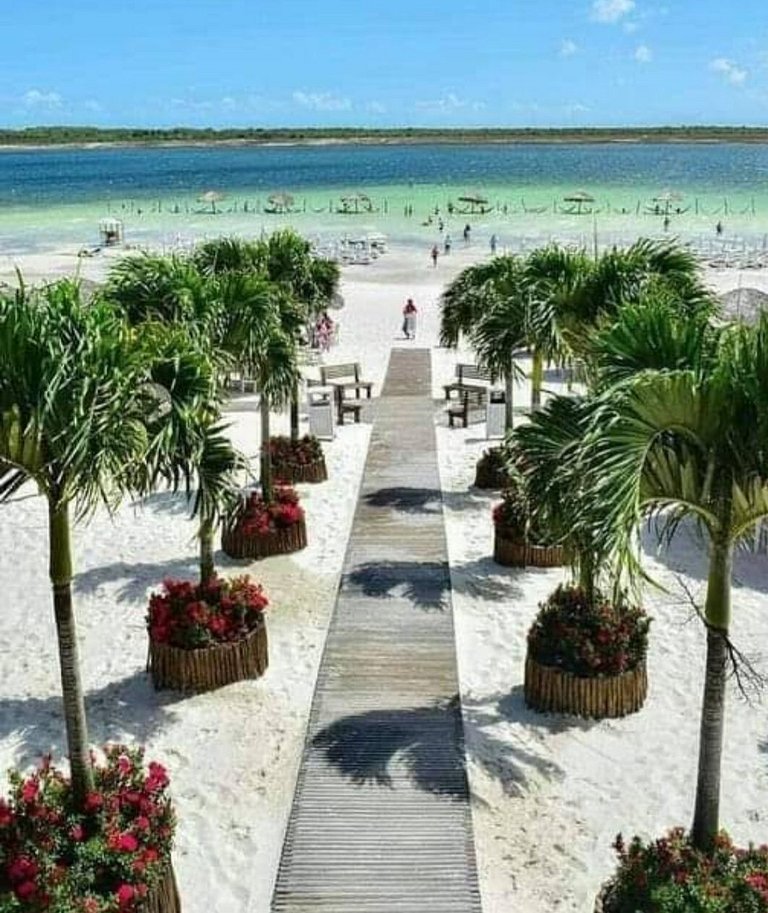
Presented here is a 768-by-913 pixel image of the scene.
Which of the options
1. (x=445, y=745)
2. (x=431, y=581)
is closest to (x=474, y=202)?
(x=431, y=581)

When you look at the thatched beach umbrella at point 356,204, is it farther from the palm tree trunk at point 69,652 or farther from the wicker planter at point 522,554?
the palm tree trunk at point 69,652

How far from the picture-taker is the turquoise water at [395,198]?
2325 inches

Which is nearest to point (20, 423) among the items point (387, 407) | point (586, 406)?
point (586, 406)

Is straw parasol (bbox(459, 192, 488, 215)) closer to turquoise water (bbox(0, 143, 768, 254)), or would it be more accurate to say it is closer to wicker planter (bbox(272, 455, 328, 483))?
turquoise water (bbox(0, 143, 768, 254))

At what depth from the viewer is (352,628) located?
33.9 ft

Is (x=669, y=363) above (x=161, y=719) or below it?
above

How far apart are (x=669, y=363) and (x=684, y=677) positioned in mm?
4636

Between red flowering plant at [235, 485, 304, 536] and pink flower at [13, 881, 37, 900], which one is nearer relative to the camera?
pink flower at [13, 881, 37, 900]

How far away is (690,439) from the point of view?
541cm

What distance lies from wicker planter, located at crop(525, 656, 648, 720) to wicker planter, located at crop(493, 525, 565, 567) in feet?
10.7

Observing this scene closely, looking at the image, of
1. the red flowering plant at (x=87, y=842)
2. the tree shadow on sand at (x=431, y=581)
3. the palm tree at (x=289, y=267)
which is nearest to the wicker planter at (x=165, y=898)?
the red flowering plant at (x=87, y=842)

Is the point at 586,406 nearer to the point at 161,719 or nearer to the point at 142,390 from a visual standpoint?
the point at 142,390

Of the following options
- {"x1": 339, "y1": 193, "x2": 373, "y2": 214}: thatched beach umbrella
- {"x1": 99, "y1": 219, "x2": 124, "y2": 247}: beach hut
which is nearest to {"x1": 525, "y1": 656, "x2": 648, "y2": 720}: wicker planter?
{"x1": 99, "y1": 219, "x2": 124, "y2": 247}: beach hut

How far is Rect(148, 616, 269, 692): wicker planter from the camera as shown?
30.0 feet
